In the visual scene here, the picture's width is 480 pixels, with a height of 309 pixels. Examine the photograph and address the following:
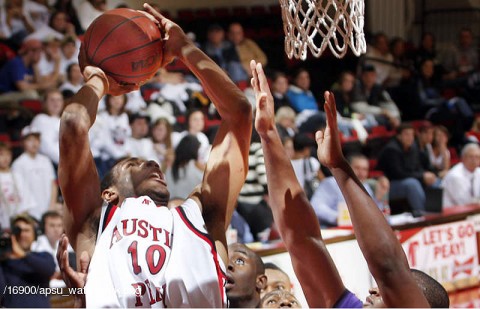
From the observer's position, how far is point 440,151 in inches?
393

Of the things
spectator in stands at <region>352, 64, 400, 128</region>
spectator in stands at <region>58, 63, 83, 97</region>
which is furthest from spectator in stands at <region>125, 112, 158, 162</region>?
spectator in stands at <region>352, 64, 400, 128</region>

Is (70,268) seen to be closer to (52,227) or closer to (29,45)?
(52,227)

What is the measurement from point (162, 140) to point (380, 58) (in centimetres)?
427

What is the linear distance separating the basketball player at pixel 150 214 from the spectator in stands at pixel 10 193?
11.9 ft

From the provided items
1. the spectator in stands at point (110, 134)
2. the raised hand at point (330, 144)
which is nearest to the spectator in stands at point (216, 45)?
the spectator in stands at point (110, 134)

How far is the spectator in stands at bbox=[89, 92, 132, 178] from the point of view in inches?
296

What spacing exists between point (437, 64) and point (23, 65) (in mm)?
6015

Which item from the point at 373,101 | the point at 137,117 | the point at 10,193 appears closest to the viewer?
the point at 10,193

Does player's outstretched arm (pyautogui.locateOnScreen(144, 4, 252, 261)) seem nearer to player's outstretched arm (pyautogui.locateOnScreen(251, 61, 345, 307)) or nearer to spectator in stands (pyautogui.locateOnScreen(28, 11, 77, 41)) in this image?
player's outstretched arm (pyautogui.locateOnScreen(251, 61, 345, 307))

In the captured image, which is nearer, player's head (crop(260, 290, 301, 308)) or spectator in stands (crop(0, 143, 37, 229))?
player's head (crop(260, 290, 301, 308))

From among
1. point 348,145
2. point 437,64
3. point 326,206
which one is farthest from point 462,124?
point 326,206

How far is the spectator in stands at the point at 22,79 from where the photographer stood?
25.9 feet

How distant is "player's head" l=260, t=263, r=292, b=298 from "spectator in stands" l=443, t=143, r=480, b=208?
12.0ft

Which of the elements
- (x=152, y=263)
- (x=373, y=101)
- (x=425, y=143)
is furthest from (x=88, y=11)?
(x=152, y=263)
